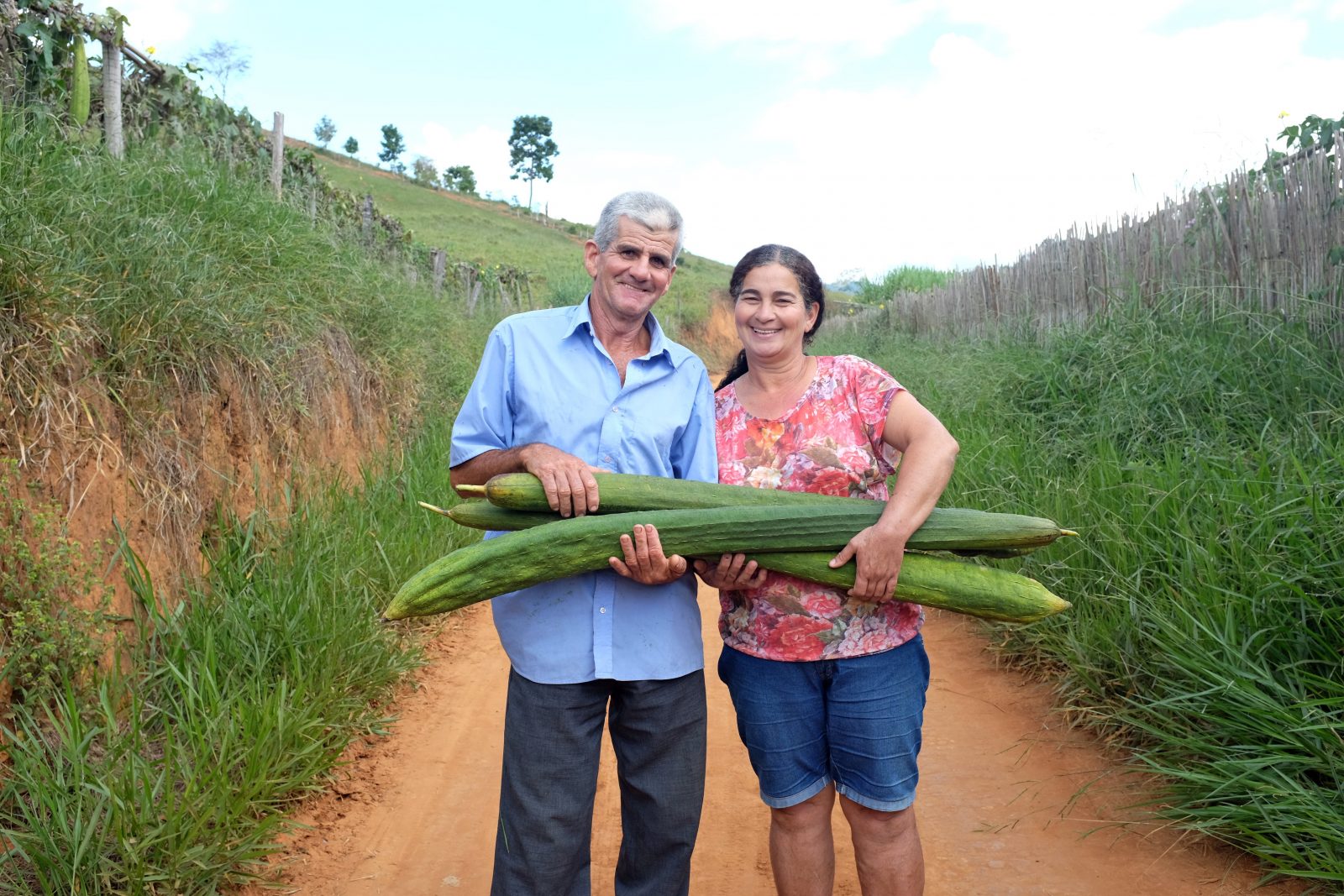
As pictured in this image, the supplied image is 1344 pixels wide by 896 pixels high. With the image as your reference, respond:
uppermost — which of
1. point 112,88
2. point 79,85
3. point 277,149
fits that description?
point 277,149

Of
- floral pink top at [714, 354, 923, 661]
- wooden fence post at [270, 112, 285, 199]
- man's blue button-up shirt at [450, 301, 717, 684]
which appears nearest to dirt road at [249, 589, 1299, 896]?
floral pink top at [714, 354, 923, 661]

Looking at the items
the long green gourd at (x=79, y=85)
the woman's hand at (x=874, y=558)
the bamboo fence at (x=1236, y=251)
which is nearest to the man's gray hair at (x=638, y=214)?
the woman's hand at (x=874, y=558)

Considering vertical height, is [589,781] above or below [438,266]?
below

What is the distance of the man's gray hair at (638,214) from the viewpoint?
99.7 inches

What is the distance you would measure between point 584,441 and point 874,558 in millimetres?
834

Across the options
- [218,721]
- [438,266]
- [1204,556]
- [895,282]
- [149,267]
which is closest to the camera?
[218,721]

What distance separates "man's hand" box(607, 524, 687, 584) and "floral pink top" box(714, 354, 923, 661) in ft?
1.18

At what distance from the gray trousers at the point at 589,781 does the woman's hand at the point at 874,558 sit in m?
0.56

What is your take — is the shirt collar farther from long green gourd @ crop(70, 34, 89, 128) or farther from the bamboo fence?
long green gourd @ crop(70, 34, 89, 128)

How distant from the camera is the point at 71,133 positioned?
547 cm

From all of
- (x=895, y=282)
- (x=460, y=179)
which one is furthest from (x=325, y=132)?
(x=895, y=282)

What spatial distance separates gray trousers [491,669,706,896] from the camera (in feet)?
8.01

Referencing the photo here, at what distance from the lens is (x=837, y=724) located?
2.61 m

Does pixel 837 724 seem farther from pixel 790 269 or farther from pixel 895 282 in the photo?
pixel 895 282
